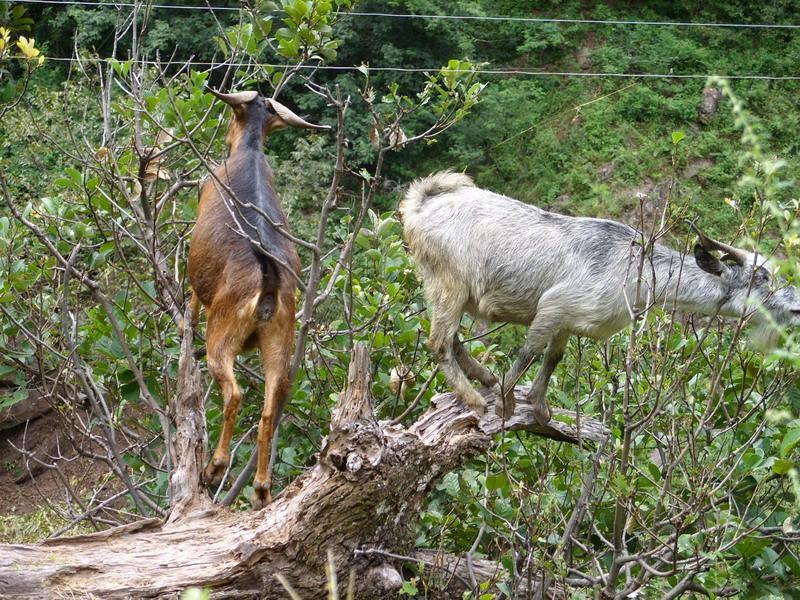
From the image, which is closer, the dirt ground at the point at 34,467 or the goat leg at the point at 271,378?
the goat leg at the point at 271,378

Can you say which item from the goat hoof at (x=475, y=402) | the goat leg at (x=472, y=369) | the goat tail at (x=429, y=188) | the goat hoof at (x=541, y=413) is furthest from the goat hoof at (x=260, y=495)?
the goat tail at (x=429, y=188)

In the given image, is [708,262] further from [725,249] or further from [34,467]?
[34,467]

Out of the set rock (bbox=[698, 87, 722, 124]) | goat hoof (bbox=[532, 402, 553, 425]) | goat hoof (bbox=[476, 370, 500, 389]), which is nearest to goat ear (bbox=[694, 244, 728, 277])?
goat hoof (bbox=[532, 402, 553, 425])

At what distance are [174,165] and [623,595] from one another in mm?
4629

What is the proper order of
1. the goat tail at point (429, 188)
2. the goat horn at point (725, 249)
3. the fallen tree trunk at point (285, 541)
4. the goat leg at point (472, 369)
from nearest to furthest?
the fallen tree trunk at point (285, 541) → the goat horn at point (725, 249) → the goat leg at point (472, 369) → the goat tail at point (429, 188)

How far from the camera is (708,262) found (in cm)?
586

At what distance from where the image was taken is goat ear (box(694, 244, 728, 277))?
5.80 meters

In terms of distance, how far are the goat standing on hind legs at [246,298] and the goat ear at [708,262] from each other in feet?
7.85

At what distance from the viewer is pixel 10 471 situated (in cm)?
1302

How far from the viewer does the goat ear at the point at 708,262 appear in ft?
19.0

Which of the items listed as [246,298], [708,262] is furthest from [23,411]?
[708,262]

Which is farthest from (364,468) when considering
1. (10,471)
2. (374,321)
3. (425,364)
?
(10,471)

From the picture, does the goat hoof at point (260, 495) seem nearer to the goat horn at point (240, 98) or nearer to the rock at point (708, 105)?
the goat horn at point (240, 98)

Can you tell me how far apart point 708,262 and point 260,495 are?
3.00 m
